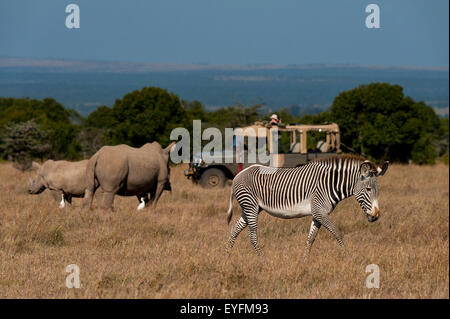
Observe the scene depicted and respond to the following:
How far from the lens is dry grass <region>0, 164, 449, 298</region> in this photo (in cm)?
806

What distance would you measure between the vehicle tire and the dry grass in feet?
16.0

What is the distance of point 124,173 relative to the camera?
1433 centimetres

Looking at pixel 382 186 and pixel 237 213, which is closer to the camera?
pixel 237 213

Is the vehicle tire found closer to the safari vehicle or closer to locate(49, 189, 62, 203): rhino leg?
the safari vehicle

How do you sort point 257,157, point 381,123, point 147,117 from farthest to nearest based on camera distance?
point 381,123 < point 147,117 < point 257,157

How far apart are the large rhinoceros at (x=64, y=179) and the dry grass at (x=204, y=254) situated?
A: 0.47 m

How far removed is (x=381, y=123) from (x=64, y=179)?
74.9 ft

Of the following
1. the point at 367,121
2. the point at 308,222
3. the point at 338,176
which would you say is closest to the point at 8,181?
the point at 308,222

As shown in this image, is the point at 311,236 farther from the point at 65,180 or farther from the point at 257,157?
the point at 257,157

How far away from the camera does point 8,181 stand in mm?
21953

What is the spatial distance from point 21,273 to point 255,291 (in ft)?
11.2

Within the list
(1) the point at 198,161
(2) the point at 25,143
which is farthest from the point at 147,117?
(1) the point at 198,161

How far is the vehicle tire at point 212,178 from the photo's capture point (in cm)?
2169
